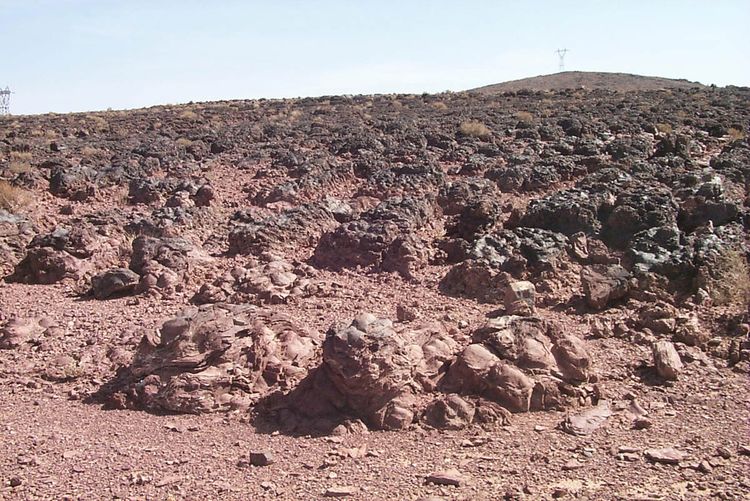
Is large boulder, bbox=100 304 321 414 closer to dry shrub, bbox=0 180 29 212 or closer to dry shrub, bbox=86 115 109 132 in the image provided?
dry shrub, bbox=0 180 29 212

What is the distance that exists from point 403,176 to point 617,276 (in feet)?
22.4

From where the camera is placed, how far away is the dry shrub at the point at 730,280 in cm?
709

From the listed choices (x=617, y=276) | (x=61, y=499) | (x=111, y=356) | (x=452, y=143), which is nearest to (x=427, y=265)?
(x=617, y=276)

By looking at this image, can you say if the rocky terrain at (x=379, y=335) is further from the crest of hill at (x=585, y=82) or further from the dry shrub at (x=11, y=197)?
the crest of hill at (x=585, y=82)

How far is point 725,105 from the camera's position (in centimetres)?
2733

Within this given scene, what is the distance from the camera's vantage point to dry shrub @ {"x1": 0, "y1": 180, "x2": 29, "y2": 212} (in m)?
11.1

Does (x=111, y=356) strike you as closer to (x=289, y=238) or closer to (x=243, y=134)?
(x=289, y=238)

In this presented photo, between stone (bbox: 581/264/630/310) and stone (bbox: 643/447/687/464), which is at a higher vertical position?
stone (bbox: 581/264/630/310)

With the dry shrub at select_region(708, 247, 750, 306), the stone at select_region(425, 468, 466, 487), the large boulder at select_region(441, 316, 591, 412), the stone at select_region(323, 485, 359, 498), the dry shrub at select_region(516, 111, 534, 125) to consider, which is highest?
the dry shrub at select_region(516, 111, 534, 125)

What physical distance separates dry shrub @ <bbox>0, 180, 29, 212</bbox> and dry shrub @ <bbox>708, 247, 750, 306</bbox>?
1094cm

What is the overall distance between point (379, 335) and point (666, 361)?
8.60 feet

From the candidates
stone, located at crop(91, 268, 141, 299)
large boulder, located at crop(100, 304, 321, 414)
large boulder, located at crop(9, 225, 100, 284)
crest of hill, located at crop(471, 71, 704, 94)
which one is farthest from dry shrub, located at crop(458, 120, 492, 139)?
crest of hill, located at crop(471, 71, 704, 94)

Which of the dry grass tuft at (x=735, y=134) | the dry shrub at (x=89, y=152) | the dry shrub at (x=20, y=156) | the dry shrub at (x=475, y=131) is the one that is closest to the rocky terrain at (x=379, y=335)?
the dry shrub at (x=20, y=156)

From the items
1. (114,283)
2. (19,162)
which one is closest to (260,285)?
(114,283)
